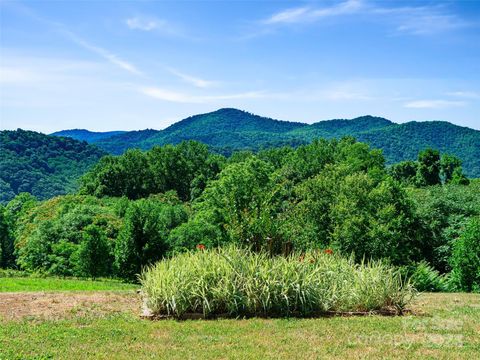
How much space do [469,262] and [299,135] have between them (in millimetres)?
113869

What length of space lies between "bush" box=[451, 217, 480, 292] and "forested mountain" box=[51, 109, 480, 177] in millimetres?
73456

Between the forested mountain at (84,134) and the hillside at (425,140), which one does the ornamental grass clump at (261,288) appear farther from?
the forested mountain at (84,134)

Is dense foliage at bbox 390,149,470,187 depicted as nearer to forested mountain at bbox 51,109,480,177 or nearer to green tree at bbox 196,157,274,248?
green tree at bbox 196,157,274,248

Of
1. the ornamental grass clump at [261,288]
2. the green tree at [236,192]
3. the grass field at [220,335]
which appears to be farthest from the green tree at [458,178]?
the grass field at [220,335]

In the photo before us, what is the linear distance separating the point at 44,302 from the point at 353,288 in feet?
22.7

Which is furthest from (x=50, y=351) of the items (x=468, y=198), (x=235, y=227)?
(x=468, y=198)

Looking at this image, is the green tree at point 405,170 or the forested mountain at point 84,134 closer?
the green tree at point 405,170

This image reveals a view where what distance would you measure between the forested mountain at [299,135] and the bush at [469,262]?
73.5 meters

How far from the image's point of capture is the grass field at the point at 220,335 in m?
7.29

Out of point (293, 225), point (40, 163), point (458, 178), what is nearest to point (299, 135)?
point (40, 163)

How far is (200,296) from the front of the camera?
402 inches

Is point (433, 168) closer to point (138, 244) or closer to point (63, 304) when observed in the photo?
point (138, 244)

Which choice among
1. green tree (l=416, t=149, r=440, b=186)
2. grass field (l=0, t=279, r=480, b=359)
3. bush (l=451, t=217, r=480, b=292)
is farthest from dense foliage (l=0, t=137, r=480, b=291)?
green tree (l=416, t=149, r=440, b=186)

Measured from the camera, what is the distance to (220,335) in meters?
8.46
